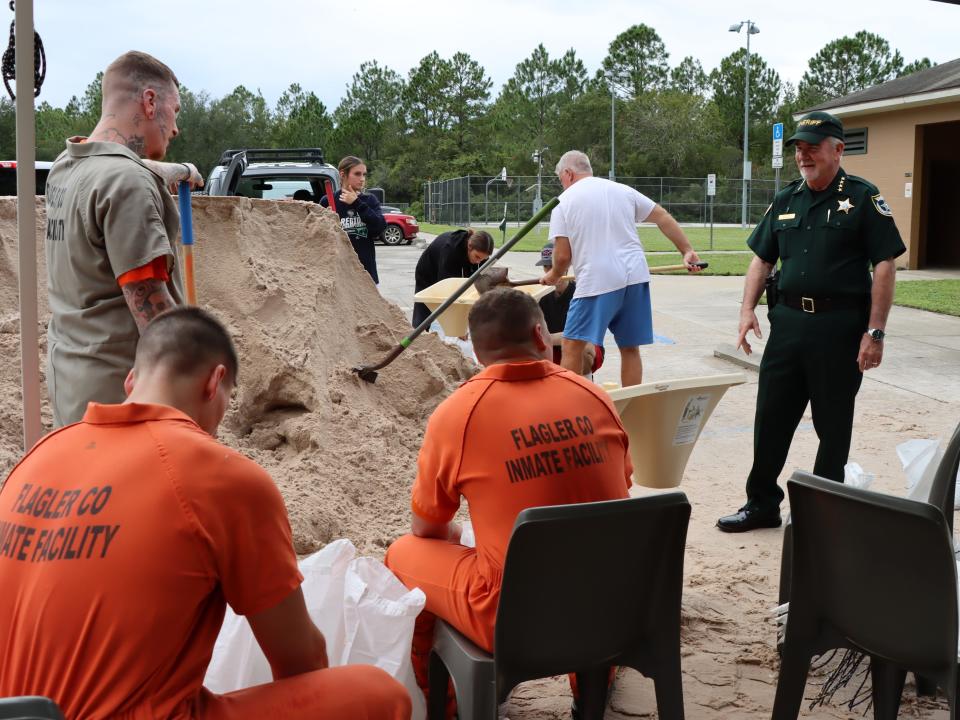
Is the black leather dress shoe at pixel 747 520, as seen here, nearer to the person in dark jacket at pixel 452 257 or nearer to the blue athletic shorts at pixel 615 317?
the blue athletic shorts at pixel 615 317

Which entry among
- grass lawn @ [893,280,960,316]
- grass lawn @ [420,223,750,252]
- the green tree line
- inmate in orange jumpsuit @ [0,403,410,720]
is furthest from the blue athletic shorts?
the green tree line

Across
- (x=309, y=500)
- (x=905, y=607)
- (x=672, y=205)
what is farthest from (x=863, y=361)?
(x=672, y=205)

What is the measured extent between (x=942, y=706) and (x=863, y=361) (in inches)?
67.4

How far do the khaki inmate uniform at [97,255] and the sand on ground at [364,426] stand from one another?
155 centimetres

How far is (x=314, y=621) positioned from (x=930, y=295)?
45.8 ft

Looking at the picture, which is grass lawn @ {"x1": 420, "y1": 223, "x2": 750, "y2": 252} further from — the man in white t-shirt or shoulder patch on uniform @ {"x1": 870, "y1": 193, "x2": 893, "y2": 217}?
shoulder patch on uniform @ {"x1": 870, "y1": 193, "x2": 893, "y2": 217}

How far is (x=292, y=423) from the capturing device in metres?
5.18

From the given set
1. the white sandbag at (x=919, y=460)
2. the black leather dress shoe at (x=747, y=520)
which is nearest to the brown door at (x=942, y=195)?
the black leather dress shoe at (x=747, y=520)

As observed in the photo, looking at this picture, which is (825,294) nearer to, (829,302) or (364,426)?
(829,302)

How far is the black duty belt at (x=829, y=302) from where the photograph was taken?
4.34 metres

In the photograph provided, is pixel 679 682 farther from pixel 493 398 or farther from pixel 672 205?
pixel 672 205

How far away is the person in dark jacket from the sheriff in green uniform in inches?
118

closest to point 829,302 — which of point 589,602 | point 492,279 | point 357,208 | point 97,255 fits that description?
point 589,602

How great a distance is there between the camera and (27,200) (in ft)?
8.69
